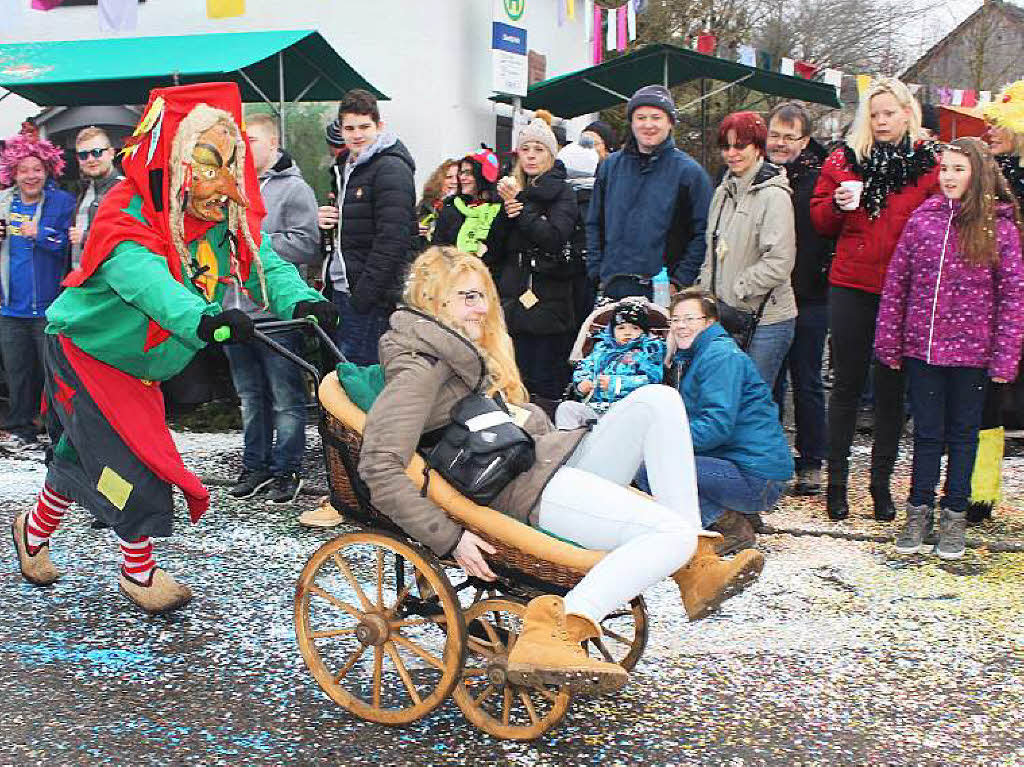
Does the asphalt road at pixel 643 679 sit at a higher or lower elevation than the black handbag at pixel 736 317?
lower

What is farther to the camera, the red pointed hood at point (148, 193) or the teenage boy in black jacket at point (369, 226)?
the teenage boy in black jacket at point (369, 226)

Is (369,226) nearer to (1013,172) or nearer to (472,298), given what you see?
(472,298)

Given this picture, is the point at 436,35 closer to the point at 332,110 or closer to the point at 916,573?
the point at 332,110

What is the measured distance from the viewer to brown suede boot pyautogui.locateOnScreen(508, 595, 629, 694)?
2910mm

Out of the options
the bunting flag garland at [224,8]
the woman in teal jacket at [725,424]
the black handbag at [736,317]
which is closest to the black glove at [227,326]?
the woman in teal jacket at [725,424]

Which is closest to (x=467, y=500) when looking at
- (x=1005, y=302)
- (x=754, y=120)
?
(x=1005, y=302)

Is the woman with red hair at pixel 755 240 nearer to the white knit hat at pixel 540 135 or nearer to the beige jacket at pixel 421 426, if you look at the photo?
the white knit hat at pixel 540 135

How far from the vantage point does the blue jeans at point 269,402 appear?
233 inches

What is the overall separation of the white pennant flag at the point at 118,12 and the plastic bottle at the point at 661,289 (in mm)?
8555

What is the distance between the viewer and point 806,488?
6.04 m

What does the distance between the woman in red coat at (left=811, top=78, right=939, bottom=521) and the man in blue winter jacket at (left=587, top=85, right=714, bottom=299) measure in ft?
1.97

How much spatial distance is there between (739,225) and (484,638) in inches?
116

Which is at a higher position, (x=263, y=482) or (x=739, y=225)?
(x=739, y=225)

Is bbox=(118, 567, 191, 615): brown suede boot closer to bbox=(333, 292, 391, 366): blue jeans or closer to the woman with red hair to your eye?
bbox=(333, 292, 391, 366): blue jeans
